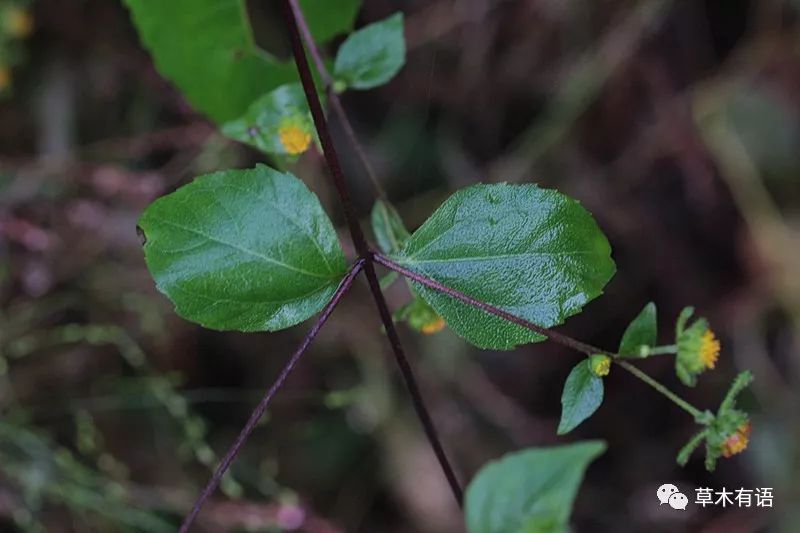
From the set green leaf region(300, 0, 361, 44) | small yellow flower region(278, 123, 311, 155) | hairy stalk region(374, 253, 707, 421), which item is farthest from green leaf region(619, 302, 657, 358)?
green leaf region(300, 0, 361, 44)

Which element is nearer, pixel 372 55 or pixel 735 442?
pixel 735 442

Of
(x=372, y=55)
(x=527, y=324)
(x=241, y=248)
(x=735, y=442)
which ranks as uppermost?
(x=372, y=55)

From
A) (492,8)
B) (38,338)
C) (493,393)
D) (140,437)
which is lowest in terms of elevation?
(493,393)

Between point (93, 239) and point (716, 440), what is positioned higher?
point (93, 239)

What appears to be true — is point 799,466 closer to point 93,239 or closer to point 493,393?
point 493,393

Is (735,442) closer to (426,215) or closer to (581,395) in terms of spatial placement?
(581,395)

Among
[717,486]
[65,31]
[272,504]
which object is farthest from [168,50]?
[717,486]

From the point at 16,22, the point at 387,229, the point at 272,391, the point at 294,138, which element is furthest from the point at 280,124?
the point at 16,22
